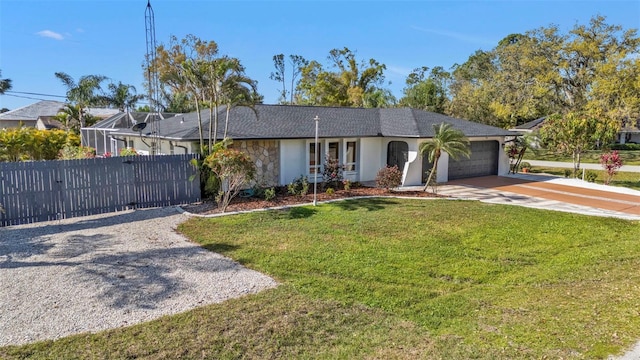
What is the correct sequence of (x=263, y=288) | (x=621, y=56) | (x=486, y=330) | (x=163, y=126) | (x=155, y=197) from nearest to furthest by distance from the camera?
(x=486, y=330) → (x=263, y=288) → (x=155, y=197) → (x=163, y=126) → (x=621, y=56)

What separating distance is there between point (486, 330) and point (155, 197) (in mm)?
11593

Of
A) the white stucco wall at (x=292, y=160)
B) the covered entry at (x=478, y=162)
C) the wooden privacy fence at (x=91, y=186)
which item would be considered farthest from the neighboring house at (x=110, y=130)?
the covered entry at (x=478, y=162)

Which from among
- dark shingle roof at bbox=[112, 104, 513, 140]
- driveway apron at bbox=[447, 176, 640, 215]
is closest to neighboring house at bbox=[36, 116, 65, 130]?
dark shingle roof at bbox=[112, 104, 513, 140]

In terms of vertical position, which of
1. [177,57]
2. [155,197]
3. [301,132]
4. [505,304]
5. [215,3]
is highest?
[177,57]

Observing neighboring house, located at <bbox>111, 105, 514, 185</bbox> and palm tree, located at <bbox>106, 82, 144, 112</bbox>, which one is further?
palm tree, located at <bbox>106, 82, 144, 112</bbox>

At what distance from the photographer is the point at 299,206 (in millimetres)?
13992

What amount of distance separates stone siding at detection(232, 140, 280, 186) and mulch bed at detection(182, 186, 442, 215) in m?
0.88

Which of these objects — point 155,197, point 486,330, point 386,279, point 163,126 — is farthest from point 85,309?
point 163,126

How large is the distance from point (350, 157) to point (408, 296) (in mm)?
13296

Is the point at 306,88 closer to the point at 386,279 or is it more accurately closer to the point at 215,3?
the point at 215,3

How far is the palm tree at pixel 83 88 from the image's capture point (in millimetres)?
39375

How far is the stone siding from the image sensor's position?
16516 mm

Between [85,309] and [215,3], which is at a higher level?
[215,3]

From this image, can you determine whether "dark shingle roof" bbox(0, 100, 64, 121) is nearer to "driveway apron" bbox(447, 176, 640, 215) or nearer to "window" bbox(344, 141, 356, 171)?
"window" bbox(344, 141, 356, 171)
